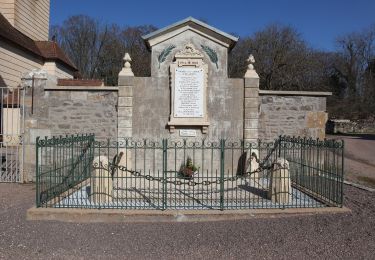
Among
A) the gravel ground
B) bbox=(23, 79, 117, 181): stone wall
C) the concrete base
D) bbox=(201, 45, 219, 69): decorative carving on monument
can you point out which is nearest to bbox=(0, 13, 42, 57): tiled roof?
bbox=(23, 79, 117, 181): stone wall

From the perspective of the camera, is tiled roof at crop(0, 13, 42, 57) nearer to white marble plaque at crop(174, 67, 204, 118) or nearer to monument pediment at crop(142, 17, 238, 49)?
monument pediment at crop(142, 17, 238, 49)

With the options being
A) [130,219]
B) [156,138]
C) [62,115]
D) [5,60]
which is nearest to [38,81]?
[62,115]

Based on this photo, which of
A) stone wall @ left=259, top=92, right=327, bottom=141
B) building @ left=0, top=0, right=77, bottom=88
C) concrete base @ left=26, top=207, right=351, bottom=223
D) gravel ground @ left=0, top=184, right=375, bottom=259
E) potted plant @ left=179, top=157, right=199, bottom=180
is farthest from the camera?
building @ left=0, top=0, right=77, bottom=88

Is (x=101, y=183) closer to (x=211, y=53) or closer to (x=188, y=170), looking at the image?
(x=188, y=170)

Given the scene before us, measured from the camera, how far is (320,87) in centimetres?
4338

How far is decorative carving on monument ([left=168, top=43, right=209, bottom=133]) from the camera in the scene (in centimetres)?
1055

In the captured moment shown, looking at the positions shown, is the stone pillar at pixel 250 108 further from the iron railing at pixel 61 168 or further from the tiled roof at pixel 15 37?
the tiled roof at pixel 15 37

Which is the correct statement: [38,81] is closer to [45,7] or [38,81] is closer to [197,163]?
[197,163]

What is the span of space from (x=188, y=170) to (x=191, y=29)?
3.62 metres

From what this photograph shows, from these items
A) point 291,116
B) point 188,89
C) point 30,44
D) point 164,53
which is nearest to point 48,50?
point 30,44

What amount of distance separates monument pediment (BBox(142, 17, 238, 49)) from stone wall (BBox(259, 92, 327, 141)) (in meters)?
1.80

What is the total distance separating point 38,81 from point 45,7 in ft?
53.3

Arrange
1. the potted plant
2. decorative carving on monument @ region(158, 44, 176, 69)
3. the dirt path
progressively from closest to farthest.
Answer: the potted plant < decorative carving on monument @ region(158, 44, 176, 69) < the dirt path

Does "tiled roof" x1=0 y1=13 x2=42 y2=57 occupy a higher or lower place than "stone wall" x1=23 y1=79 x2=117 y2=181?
higher
